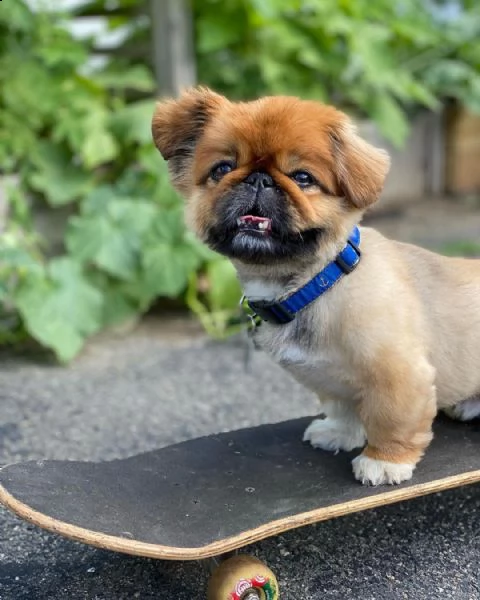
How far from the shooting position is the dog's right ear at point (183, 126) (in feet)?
7.02

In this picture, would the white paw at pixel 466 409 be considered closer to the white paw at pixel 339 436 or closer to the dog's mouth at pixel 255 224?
the white paw at pixel 339 436

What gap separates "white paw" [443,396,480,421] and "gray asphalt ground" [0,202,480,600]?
28 cm

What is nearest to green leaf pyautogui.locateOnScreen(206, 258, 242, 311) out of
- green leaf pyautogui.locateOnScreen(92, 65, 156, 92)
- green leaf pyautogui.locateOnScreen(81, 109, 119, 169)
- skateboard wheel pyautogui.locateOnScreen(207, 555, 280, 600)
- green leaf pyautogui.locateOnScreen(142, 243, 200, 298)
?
green leaf pyautogui.locateOnScreen(142, 243, 200, 298)

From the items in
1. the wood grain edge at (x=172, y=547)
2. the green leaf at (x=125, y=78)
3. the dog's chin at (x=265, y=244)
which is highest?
the green leaf at (x=125, y=78)

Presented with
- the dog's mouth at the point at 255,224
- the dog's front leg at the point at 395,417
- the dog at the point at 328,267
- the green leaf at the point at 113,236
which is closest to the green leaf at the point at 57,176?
the green leaf at the point at 113,236

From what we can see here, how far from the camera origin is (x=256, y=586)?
1.93m

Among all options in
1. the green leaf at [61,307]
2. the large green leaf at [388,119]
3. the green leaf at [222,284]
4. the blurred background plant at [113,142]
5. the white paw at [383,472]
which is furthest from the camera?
the large green leaf at [388,119]

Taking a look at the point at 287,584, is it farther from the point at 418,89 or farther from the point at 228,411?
the point at 418,89

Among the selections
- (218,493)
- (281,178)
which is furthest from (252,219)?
(218,493)

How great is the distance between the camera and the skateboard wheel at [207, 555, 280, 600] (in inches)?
74.9

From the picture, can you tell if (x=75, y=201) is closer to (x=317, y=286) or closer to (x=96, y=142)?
(x=96, y=142)

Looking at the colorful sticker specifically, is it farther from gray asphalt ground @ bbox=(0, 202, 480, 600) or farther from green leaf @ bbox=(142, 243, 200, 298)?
green leaf @ bbox=(142, 243, 200, 298)

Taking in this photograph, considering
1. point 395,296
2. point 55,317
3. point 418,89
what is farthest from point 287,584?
point 418,89

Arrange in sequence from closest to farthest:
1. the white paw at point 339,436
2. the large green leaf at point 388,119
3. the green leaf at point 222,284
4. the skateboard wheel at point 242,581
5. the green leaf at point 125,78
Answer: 1. the skateboard wheel at point 242,581
2. the white paw at point 339,436
3. the green leaf at point 222,284
4. the green leaf at point 125,78
5. the large green leaf at point 388,119
